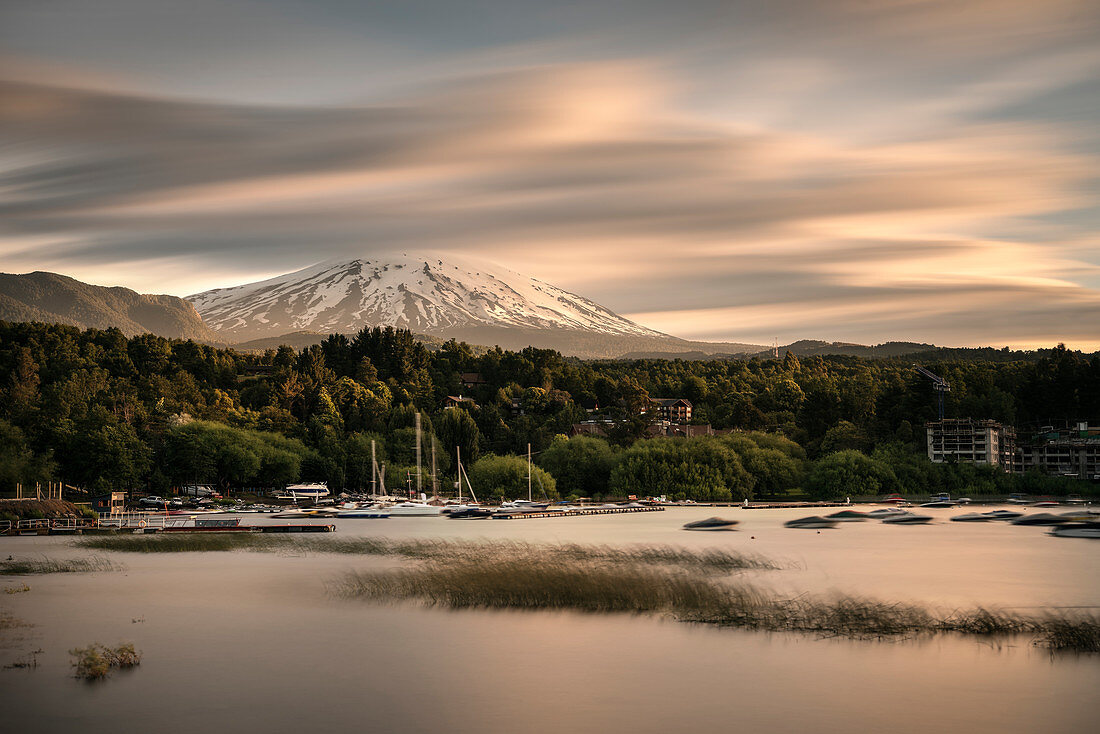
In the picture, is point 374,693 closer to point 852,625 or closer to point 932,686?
point 932,686

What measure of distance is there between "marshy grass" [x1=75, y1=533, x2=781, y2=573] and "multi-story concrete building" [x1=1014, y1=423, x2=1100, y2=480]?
88197 millimetres

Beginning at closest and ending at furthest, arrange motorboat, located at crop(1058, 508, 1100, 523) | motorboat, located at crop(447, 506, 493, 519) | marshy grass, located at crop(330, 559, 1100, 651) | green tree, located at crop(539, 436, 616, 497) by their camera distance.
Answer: marshy grass, located at crop(330, 559, 1100, 651) < motorboat, located at crop(1058, 508, 1100, 523) < motorboat, located at crop(447, 506, 493, 519) < green tree, located at crop(539, 436, 616, 497)

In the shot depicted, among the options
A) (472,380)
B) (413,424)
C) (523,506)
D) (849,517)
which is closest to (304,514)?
(523,506)

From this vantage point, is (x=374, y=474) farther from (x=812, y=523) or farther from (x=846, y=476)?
(x=846, y=476)

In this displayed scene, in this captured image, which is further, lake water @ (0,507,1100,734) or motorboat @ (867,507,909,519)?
motorboat @ (867,507,909,519)

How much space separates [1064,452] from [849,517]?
55.0m

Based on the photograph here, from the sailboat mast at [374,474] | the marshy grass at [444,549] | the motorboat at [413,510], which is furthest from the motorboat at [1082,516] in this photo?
the sailboat mast at [374,474]

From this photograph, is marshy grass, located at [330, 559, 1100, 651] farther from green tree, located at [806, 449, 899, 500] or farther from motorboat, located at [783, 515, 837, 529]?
green tree, located at [806, 449, 899, 500]

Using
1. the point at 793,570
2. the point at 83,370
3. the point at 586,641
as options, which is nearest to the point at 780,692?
the point at 586,641

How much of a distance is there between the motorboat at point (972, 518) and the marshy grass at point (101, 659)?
75.6 m

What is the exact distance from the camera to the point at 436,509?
10338 centimetres

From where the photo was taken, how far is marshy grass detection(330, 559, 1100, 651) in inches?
1233

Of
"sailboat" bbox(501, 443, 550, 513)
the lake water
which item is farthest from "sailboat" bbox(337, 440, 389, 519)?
the lake water

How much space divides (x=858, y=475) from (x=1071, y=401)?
139 ft
